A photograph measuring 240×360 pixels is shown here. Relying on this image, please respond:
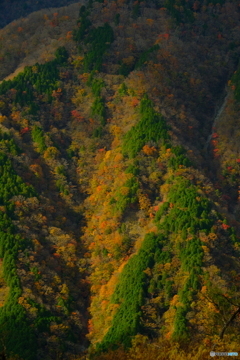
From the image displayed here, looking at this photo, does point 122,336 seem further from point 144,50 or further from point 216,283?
point 144,50

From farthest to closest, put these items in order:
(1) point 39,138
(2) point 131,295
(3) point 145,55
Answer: (3) point 145,55 < (1) point 39,138 < (2) point 131,295

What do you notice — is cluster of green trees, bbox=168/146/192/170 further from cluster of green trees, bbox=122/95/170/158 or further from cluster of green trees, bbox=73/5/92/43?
cluster of green trees, bbox=73/5/92/43

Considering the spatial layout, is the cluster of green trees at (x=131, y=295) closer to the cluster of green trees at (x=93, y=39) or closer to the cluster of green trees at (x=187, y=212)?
the cluster of green trees at (x=187, y=212)

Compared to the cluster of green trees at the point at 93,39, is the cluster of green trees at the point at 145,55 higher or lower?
lower

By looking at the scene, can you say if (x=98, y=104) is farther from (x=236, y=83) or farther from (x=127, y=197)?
(x=236, y=83)

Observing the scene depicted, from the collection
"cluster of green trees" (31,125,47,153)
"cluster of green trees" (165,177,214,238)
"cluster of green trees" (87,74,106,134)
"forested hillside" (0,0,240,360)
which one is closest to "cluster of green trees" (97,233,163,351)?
"forested hillside" (0,0,240,360)

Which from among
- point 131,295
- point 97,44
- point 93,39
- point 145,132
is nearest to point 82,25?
point 93,39


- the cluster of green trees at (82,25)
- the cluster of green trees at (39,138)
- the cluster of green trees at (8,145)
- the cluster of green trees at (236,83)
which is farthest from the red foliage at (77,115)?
the cluster of green trees at (236,83)

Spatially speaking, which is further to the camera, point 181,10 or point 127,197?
point 181,10
